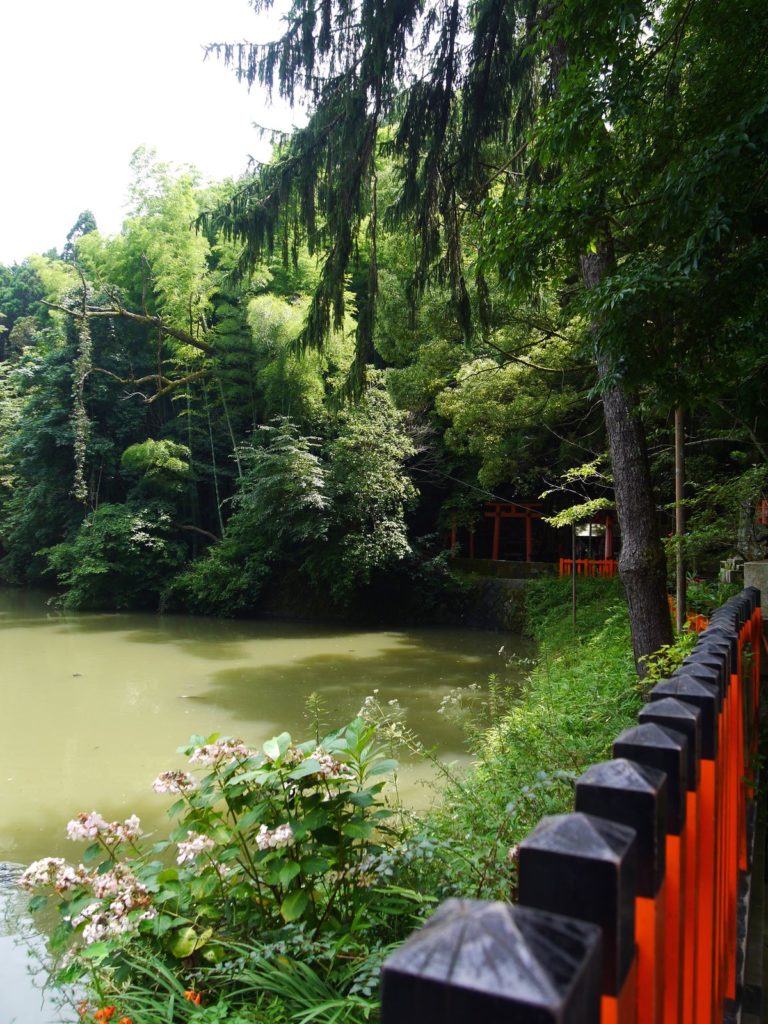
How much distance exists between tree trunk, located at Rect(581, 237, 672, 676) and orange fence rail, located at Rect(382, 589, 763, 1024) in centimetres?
315

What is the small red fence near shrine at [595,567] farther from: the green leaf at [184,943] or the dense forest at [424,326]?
the green leaf at [184,943]

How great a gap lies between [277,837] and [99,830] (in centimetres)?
68

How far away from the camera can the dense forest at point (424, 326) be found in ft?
9.20

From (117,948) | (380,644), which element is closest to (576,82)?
(117,948)

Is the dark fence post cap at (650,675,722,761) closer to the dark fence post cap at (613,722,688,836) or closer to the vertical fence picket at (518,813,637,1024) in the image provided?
the dark fence post cap at (613,722,688,836)

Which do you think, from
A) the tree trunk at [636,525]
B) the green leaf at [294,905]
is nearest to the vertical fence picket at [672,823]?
the green leaf at [294,905]

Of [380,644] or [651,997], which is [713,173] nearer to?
[651,997]

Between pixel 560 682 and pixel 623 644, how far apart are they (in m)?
1.06

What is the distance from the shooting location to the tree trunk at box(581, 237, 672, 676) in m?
4.13

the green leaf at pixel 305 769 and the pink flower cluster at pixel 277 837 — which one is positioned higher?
the green leaf at pixel 305 769

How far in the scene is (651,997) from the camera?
54 centimetres

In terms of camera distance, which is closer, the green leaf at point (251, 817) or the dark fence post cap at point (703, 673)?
the dark fence post cap at point (703, 673)

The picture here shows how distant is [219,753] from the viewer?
6.95ft

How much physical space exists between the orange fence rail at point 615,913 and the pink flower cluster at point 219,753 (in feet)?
4.56
